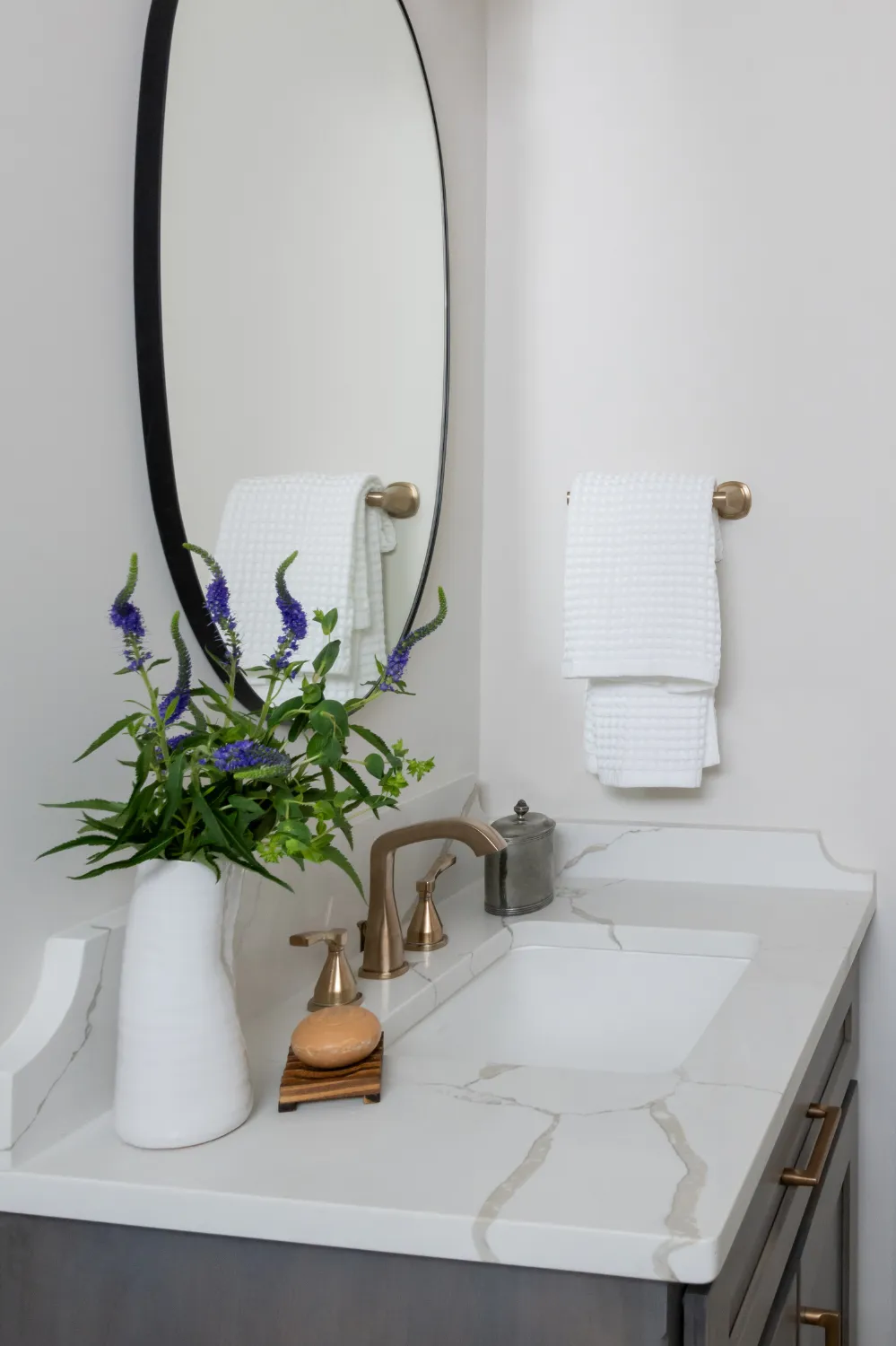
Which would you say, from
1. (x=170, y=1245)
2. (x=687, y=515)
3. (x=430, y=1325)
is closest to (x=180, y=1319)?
(x=170, y=1245)

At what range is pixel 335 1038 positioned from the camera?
1006 mm

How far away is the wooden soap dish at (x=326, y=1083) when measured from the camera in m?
0.97

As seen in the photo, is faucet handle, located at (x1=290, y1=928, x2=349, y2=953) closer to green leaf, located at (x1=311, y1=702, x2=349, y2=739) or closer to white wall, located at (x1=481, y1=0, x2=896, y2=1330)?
green leaf, located at (x1=311, y1=702, x2=349, y2=739)

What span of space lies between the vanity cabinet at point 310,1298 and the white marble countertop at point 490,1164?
0.9 inches

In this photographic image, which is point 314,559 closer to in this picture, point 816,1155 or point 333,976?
point 333,976

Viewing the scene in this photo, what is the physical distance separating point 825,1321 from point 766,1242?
11.8 inches

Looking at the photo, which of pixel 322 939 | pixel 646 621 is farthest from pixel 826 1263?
pixel 646 621

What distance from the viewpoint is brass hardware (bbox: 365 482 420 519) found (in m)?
1.45

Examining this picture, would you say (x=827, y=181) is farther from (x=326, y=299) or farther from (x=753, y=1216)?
(x=753, y=1216)

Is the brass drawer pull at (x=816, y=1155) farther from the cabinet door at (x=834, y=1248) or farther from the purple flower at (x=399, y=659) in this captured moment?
the purple flower at (x=399, y=659)

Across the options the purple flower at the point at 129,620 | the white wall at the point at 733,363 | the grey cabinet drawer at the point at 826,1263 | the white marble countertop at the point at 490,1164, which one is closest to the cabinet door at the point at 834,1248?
the grey cabinet drawer at the point at 826,1263

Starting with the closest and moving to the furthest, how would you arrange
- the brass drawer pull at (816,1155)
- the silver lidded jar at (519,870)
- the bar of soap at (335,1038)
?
1. the bar of soap at (335,1038)
2. the brass drawer pull at (816,1155)
3. the silver lidded jar at (519,870)

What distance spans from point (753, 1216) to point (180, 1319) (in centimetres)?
43

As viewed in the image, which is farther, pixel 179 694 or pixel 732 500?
pixel 732 500
